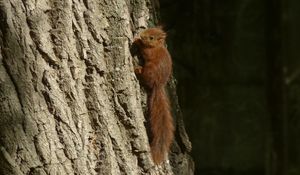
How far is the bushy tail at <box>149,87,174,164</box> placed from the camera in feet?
6.48

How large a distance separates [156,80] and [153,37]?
0.34ft

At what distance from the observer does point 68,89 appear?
5.97ft

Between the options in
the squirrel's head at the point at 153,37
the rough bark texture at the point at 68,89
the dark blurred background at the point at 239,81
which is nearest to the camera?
the rough bark texture at the point at 68,89

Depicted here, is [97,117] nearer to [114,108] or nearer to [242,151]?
[114,108]

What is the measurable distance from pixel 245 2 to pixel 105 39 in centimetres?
310

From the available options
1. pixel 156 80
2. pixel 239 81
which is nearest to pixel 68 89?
pixel 156 80

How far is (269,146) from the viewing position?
16.4 ft

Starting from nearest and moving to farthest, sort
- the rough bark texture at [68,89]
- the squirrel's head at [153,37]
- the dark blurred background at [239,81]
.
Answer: the rough bark texture at [68,89] < the squirrel's head at [153,37] < the dark blurred background at [239,81]

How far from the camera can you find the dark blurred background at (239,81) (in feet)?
16.0

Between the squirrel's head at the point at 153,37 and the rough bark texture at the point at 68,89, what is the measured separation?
38 mm

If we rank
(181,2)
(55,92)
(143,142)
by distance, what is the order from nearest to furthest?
1. (55,92)
2. (143,142)
3. (181,2)

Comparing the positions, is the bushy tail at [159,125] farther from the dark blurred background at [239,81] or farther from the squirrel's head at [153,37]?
the dark blurred background at [239,81]

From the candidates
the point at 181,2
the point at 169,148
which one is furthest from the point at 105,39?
the point at 181,2

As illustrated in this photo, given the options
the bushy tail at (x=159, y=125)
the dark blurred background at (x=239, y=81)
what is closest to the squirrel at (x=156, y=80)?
the bushy tail at (x=159, y=125)
